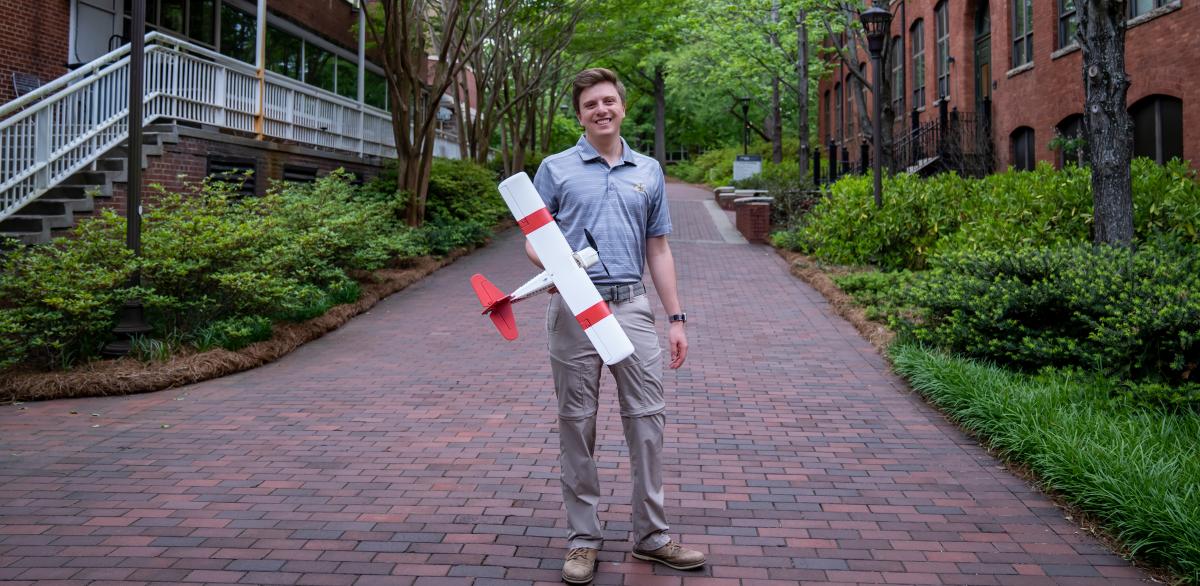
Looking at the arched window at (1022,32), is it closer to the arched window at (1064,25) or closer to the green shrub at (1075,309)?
the arched window at (1064,25)

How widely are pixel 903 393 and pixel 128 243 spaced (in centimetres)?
649

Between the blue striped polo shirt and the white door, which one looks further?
the white door

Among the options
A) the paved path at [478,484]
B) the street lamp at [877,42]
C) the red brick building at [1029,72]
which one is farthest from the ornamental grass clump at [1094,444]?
the red brick building at [1029,72]

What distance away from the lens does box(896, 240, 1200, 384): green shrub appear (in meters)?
5.94

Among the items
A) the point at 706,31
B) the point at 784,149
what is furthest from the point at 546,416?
the point at 784,149

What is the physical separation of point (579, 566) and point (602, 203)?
1.40m

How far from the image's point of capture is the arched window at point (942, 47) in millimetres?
23234

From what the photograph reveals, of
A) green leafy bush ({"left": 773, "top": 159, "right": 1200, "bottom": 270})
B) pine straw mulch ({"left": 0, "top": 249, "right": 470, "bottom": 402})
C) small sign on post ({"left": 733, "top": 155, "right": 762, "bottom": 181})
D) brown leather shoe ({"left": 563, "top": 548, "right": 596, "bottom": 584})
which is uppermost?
small sign on post ({"left": 733, "top": 155, "right": 762, "bottom": 181})

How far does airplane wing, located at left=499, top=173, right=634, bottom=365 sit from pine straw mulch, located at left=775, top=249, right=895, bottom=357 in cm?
572

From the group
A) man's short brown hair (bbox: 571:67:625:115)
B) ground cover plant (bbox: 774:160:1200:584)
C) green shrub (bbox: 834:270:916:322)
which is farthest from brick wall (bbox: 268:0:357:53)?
man's short brown hair (bbox: 571:67:625:115)

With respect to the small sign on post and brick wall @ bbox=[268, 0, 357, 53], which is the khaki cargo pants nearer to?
brick wall @ bbox=[268, 0, 357, 53]

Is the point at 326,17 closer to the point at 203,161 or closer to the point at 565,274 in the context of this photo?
the point at 203,161

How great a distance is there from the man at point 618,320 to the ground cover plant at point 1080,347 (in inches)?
80.4

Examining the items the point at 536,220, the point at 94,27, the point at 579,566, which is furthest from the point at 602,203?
the point at 94,27
